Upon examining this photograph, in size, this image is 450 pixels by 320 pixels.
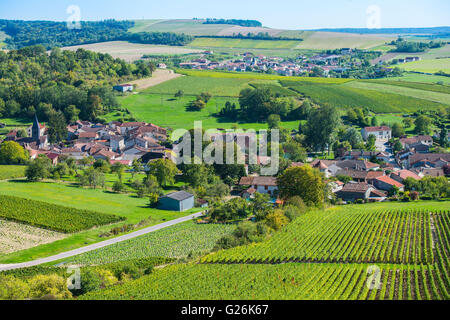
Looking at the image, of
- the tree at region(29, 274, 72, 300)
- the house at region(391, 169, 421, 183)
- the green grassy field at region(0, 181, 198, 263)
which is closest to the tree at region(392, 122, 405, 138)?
the house at region(391, 169, 421, 183)

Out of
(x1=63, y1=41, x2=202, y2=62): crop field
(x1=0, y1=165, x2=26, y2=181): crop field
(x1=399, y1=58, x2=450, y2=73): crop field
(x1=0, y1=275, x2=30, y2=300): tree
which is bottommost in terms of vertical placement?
(x1=0, y1=165, x2=26, y2=181): crop field

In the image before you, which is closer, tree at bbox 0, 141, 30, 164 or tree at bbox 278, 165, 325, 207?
tree at bbox 278, 165, 325, 207

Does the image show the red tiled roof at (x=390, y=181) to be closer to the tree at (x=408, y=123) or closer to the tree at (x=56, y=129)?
the tree at (x=408, y=123)

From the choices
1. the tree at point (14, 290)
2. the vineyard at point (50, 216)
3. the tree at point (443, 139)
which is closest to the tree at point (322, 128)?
the tree at point (443, 139)

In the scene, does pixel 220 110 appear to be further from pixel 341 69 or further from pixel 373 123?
pixel 341 69

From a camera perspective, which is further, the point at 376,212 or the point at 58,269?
the point at 376,212

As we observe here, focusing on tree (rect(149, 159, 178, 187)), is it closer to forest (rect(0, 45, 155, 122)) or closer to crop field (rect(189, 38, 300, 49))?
forest (rect(0, 45, 155, 122))

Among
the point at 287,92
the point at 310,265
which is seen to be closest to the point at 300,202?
the point at 310,265
